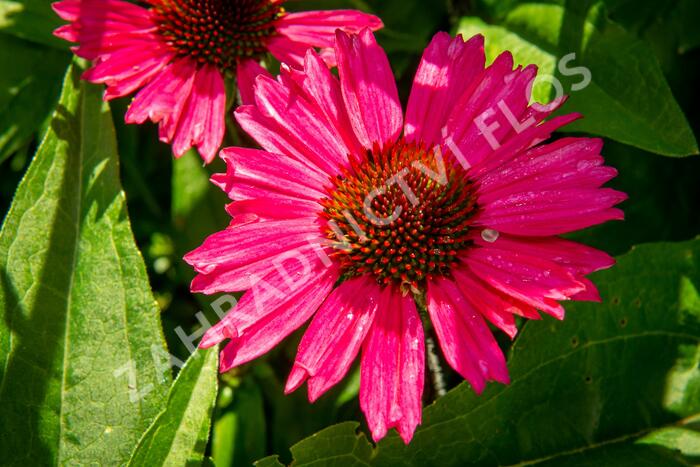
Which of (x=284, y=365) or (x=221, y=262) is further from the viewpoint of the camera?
(x=284, y=365)

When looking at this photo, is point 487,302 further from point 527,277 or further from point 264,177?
point 264,177

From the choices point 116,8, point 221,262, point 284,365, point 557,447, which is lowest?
point 557,447

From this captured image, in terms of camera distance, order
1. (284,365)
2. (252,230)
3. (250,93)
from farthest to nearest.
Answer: (284,365), (250,93), (252,230)

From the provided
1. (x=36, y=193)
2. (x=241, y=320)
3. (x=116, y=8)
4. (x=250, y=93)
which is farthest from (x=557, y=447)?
(x=116, y=8)

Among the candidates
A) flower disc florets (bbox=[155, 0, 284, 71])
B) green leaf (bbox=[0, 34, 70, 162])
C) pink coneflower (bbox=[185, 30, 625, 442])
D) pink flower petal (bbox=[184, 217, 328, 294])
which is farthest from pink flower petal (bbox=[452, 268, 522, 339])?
green leaf (bbox=[0, 34, 70, 162])

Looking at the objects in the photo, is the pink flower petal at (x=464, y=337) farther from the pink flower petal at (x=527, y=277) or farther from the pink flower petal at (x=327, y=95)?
the pink flower petal at (x=327, y=95)

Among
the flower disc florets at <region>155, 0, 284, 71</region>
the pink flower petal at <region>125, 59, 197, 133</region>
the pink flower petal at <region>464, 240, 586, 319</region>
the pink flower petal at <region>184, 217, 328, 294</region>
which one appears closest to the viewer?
the pink flower petal at <region>464, 240, 586, 319</region>

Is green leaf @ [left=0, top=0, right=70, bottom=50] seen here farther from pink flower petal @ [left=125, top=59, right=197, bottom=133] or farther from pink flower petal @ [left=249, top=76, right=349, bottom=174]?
pink flower petal @ [left=249, top=76, right=349, bottom=174]

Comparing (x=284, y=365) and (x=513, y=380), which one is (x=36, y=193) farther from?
(x=513, y=380)
